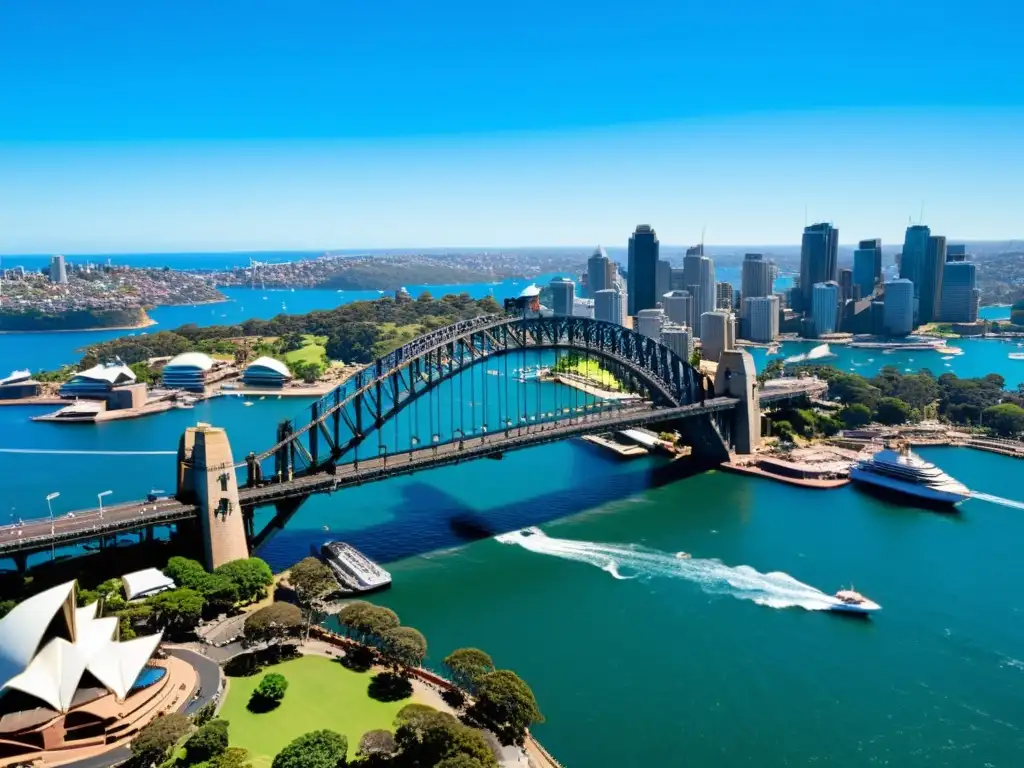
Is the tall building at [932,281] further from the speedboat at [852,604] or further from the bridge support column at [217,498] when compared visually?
the bridge support column at [217,498]

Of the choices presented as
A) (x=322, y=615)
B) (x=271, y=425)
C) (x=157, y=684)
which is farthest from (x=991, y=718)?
(x=271, y=425)

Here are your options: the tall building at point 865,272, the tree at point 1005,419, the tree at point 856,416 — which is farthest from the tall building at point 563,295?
the tree at point 1005,419

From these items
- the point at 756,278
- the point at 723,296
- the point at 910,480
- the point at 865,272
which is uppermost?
the point at 865,272

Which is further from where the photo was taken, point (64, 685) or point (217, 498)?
point (217, 498)

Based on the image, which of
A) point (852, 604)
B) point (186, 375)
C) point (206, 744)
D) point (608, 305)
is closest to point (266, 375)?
point (186, 375)

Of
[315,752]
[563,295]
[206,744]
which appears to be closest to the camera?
[315,752]

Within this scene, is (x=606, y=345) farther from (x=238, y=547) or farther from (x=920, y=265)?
(x=920, y=265)

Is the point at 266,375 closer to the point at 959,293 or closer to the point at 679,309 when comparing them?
the point at 679,309
